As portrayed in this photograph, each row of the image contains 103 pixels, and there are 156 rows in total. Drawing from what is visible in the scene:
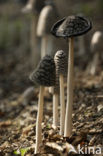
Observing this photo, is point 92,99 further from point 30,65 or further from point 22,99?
point 30,65

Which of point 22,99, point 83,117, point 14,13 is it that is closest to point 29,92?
point 22,99

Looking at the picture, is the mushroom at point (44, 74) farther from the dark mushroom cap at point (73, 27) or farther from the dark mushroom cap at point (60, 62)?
the dark mushroom cap at point (73, 27)

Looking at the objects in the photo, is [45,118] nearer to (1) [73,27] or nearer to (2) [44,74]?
(2) [44,74]

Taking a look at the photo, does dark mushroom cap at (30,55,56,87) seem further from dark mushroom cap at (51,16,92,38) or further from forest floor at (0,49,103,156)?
forest floor at (0,49,103,156)

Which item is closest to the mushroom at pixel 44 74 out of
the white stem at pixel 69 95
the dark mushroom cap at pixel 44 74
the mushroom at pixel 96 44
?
the dark mushroom cap at pixel 44 74

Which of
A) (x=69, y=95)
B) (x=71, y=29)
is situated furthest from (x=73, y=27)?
(x=69, y=95)

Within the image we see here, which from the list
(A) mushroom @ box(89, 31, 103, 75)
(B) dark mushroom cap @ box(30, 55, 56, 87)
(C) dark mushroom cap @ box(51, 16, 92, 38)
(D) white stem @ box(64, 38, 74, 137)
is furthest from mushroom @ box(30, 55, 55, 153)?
(A) mushroom @ box(89, 31, 103, 75)
